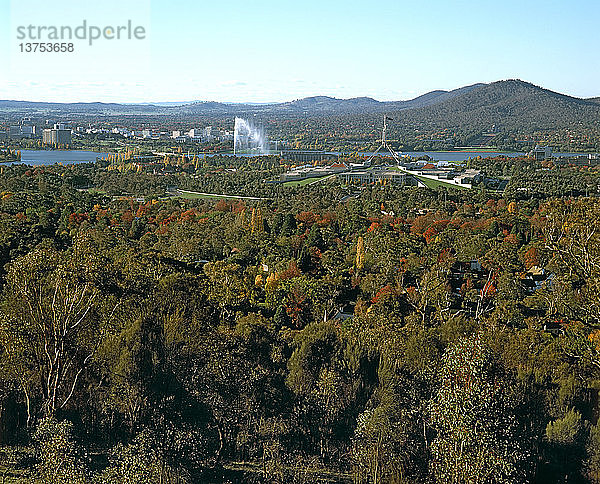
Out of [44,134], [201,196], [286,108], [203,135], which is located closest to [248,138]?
[203,135]

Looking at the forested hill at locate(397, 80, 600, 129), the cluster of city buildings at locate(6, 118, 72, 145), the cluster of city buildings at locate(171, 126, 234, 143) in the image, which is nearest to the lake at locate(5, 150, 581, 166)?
the cluster of city buildings at locate(6, 118, 72, 145)

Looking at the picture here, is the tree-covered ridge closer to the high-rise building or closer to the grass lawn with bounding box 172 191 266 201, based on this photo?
the grass lawn with bounding box 172 191 266 201

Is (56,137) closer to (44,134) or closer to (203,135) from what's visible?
(44,134)

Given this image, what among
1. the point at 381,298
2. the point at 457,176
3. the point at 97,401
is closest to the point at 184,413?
the point at 97,401

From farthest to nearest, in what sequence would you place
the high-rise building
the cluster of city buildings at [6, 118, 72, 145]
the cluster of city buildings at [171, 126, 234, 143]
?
1. the cluster of city buildings at [171, 126, 234, 143]
2. the cluster of city buildings at [6, 118, 72, 145]
3. the high-rise building

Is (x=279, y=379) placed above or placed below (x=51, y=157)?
below

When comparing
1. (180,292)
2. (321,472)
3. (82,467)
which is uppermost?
(180,292)

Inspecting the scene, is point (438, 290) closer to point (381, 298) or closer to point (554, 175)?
point (381, 298)
